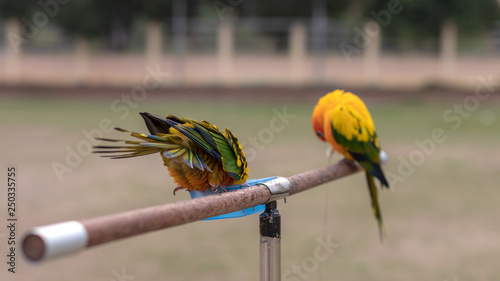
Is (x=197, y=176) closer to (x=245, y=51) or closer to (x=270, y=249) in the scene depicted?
(x=270, y=249)

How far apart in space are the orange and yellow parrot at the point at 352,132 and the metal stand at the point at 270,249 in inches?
39.6

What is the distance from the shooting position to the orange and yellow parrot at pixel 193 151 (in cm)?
111

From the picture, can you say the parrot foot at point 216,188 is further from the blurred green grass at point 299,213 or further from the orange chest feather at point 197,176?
the blurred green grass at point 299,213

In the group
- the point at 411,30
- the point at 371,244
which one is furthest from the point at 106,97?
the point at 371,244

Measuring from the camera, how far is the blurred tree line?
1471cm

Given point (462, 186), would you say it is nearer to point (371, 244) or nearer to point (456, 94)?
point (371, 244)

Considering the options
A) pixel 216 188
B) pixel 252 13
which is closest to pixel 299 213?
pixel 216 188

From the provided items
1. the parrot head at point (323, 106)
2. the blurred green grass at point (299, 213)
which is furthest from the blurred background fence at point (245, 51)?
the parrot head at point (323, 106)

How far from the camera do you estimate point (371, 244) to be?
3.60 metres

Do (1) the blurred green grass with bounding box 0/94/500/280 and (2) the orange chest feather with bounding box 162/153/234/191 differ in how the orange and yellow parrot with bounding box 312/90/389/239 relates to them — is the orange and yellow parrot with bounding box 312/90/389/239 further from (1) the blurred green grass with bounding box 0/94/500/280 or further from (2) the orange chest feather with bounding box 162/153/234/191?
(2) the orange chest feather with bounding box 162/153/234/191

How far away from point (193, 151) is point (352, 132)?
1.09m

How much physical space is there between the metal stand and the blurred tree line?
1436 centimetres

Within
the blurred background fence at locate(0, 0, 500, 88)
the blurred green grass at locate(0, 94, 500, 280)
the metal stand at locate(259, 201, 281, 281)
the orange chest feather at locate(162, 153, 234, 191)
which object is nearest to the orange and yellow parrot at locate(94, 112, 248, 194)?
the orange chest feather at locate(162, 153, 234, 191)

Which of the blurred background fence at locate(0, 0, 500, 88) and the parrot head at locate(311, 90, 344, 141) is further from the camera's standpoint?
the blurred background fence at locate(0, 0, 500, 88)
